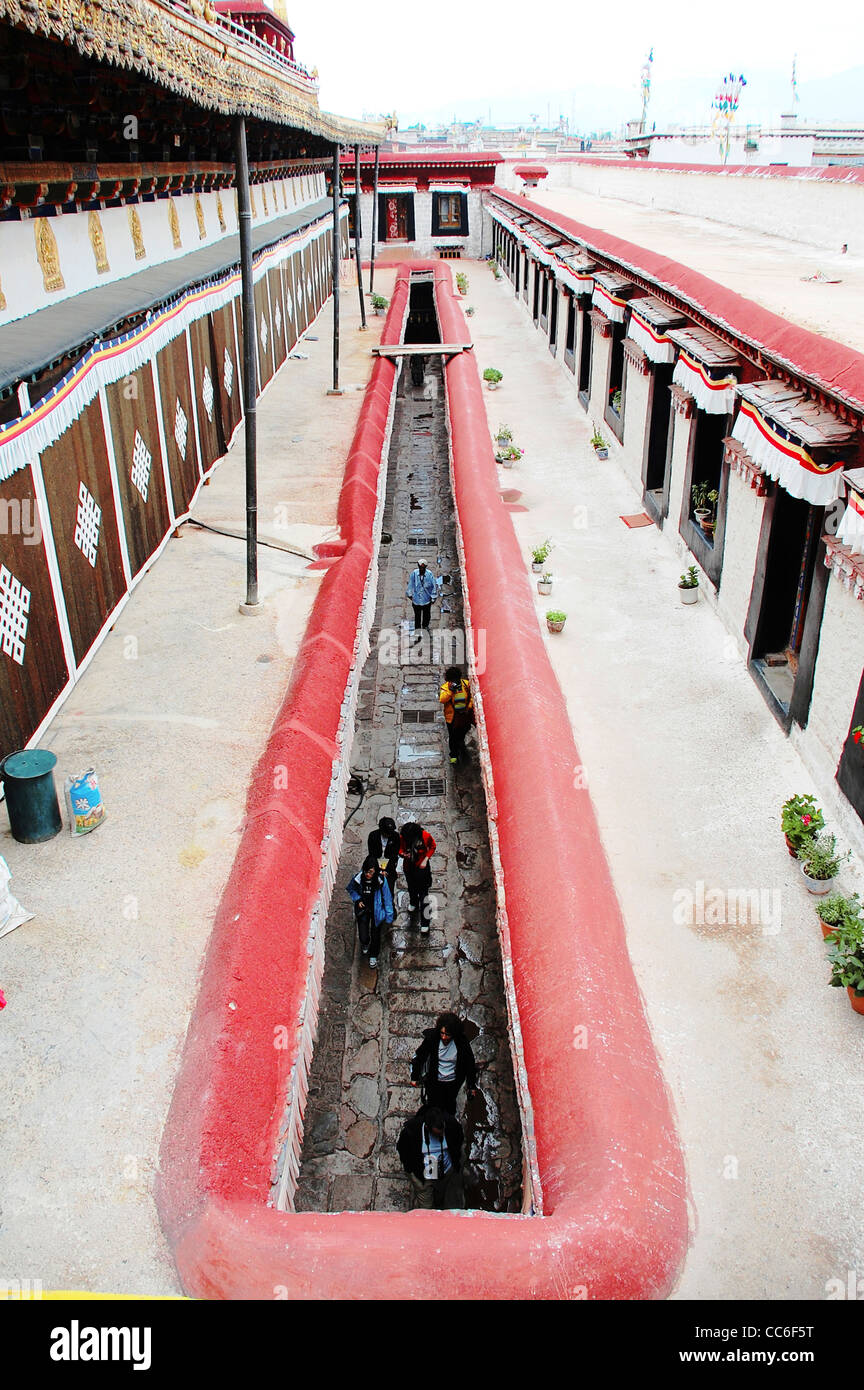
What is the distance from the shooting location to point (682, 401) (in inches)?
542

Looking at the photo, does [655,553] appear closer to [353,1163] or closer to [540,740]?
[540,740]

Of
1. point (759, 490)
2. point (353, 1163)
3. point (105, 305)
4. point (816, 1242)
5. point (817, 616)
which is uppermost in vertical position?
point (105, 305)

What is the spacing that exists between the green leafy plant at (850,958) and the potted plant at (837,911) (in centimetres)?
22

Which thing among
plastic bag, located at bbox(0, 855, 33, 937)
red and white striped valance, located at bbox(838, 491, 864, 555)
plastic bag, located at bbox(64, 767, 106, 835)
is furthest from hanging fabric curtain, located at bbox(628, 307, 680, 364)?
plastic bag, located at bbox(0, 855, 33, 937)

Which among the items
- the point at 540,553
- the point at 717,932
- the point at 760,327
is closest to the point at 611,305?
the point at 540,553

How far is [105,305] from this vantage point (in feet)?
34.2

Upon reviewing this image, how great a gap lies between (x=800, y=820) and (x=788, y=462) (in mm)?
3100

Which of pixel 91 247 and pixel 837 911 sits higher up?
pixel 91 247

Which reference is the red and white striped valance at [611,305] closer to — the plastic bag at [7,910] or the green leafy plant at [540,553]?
the green leafy plant at [540,553]

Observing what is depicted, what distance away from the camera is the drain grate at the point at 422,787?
11375 millimetres

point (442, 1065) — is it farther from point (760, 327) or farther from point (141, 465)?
point (141, 465)

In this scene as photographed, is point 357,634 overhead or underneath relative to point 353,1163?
overhead

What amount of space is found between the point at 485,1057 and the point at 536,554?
7.47 m
